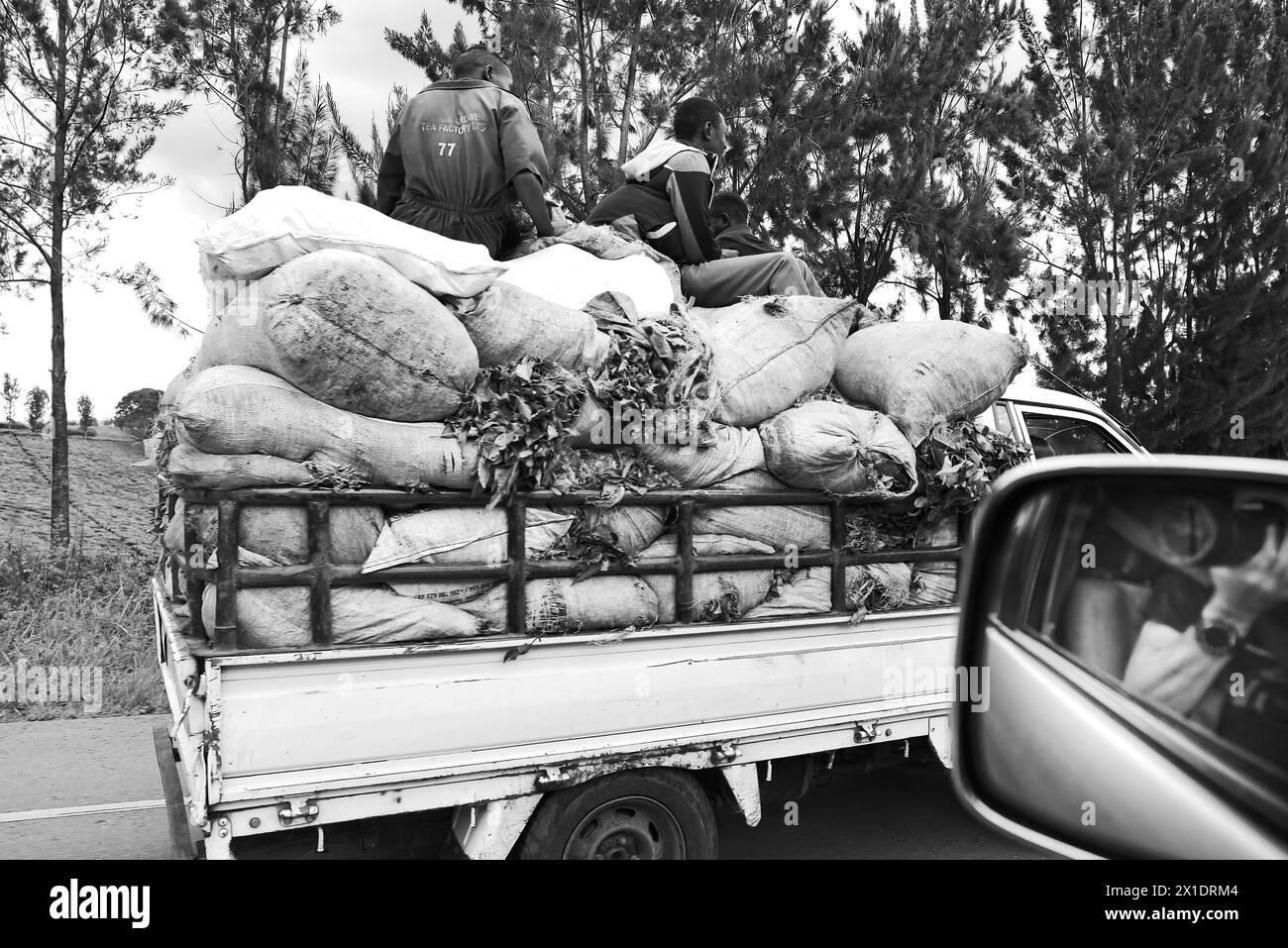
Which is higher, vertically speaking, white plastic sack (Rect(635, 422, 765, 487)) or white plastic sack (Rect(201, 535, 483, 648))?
white plastic sack (Rect(635, 422, 765, 487))

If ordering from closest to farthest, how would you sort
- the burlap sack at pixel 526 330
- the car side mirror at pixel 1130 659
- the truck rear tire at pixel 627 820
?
the car side mirror at pixel 1130 659 → the truck rear tire at pixel 627 820 → the burlap sack at pixel 526 330

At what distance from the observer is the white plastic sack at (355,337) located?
2812 millimetres

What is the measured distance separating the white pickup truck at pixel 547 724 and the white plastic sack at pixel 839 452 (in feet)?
0.55

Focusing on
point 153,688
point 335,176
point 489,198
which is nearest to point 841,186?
point 335,176

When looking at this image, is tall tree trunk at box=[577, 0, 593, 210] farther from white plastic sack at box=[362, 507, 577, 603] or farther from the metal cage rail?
white plastic sack at box=[362, 507, 577, 603]

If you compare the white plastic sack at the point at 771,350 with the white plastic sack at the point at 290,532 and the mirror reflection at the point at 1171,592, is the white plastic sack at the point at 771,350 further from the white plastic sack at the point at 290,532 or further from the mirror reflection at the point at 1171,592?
the mirror reflection at the point at 1171,592

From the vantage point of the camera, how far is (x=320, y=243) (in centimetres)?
305

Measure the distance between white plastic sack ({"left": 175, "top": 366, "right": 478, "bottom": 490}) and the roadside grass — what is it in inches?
178

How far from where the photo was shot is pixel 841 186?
8.71 m

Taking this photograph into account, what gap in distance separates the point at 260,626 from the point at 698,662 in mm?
1300

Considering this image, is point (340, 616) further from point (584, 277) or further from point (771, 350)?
point (771, 350)

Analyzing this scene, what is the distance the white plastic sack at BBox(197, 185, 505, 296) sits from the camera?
3004 mm

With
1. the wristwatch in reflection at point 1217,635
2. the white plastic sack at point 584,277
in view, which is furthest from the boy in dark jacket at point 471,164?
the wristwatch in reflection at point 1217,635

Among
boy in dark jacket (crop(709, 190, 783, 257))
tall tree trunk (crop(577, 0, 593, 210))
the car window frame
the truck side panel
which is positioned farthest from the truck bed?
tall tree trunk (crop(577, 0, 593, 210))
